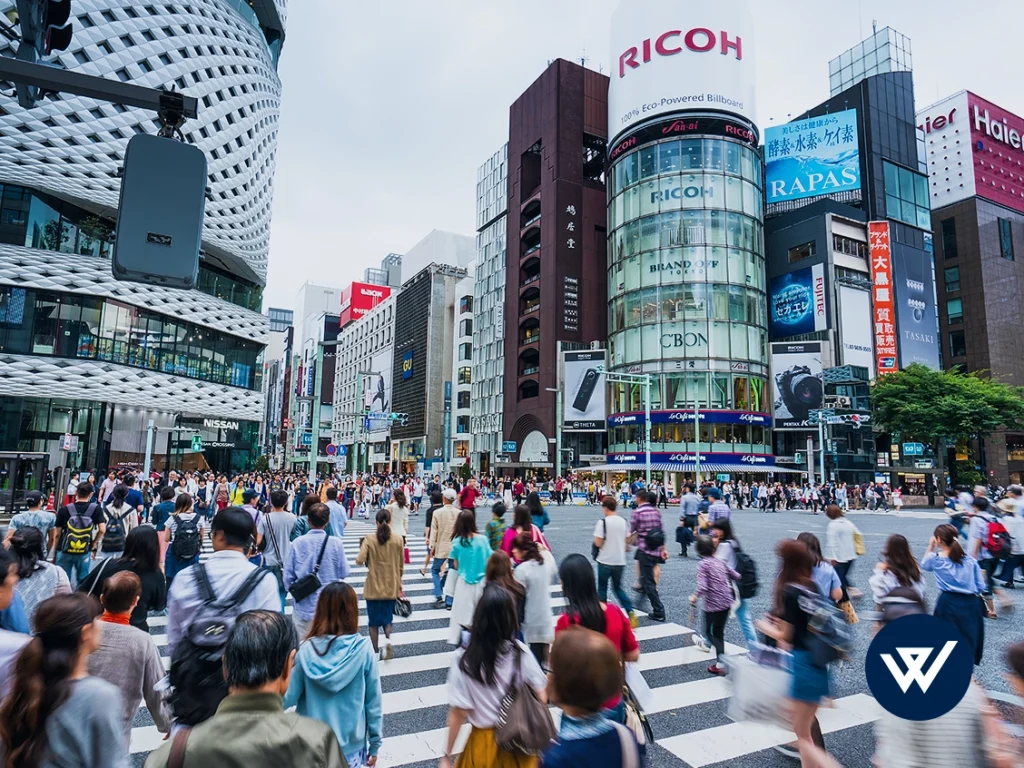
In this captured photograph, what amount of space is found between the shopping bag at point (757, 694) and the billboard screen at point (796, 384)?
51018mm

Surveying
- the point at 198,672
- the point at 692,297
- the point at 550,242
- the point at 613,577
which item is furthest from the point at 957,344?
the point at 198,672

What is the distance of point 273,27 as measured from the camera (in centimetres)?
4809

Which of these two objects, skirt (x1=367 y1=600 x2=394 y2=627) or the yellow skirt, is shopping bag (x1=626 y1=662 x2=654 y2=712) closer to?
the yellow skirt

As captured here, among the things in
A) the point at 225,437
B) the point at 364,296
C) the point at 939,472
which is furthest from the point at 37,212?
the point at 364,296

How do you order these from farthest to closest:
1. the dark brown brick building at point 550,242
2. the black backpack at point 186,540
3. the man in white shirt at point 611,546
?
the dark brown brick building at point 550,242 < the man in white shirt at point 611,546 < the black backpack at point 186,540

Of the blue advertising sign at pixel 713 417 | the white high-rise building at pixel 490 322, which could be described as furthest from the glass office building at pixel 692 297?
the white high-rise building at pixel 490 322

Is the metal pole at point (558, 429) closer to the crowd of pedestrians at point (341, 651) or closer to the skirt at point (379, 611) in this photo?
the crowd of pedestrians at point (341, 651)

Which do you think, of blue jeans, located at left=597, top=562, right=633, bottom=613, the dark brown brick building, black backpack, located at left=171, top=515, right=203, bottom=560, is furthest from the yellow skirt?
the dark brown brick building

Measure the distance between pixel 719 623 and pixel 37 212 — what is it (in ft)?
135

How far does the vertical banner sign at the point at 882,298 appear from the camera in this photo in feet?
180

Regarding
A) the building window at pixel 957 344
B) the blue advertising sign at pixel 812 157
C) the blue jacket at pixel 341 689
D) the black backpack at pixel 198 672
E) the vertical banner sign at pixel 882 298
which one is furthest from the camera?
the building window at pixel 957 344

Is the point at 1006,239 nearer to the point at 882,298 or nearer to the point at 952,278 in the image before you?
the point at 952,278

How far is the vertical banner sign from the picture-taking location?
180 feet

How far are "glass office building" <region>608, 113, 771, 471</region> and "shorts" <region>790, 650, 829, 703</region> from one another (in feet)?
150
